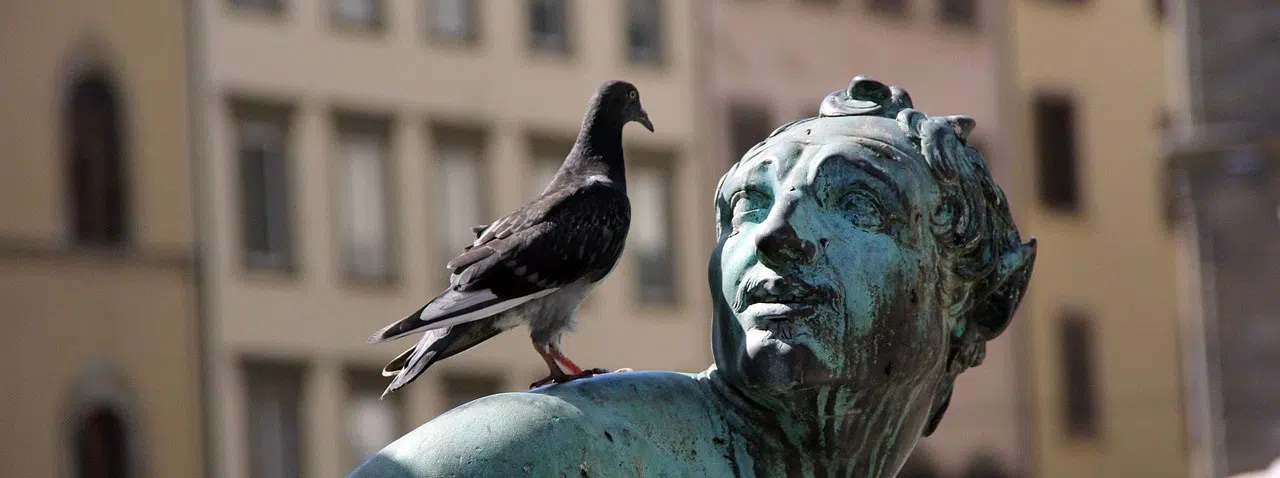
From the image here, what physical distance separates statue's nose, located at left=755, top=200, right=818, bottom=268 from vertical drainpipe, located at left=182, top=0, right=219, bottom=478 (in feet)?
81.4

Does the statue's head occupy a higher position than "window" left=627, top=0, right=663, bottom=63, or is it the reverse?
"window" left=627, top=0, right=663, bottom=63

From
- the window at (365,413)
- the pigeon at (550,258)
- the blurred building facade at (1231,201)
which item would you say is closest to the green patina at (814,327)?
the pigeon at (550,258)

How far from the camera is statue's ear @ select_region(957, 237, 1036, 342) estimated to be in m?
4.10

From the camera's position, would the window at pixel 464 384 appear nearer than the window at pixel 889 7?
Yes

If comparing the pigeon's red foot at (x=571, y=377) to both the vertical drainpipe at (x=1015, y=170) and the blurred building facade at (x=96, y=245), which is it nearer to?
the blurred building facade at (x=96, y=245)

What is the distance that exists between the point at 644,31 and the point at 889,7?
4.04 metres

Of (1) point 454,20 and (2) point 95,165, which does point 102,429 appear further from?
(1) point 454,20

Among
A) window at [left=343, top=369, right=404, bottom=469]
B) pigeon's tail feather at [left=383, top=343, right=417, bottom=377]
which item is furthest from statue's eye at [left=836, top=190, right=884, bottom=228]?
window at [left=343, top=369, right=404, bottom=469]

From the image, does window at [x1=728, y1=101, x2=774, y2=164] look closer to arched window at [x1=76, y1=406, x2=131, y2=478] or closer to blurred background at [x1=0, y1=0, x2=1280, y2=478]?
blurred background at [x1=0, y1=0, x2=1280, y2=478]

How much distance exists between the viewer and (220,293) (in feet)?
94.2

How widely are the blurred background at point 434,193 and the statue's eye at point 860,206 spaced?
2050cm

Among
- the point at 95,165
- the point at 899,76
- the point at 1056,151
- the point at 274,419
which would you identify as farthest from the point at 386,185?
the point at 1056,151

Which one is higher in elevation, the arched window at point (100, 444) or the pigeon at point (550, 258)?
the pigeon at point (550, 258)

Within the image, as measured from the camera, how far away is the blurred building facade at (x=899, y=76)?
3391 centimetres
